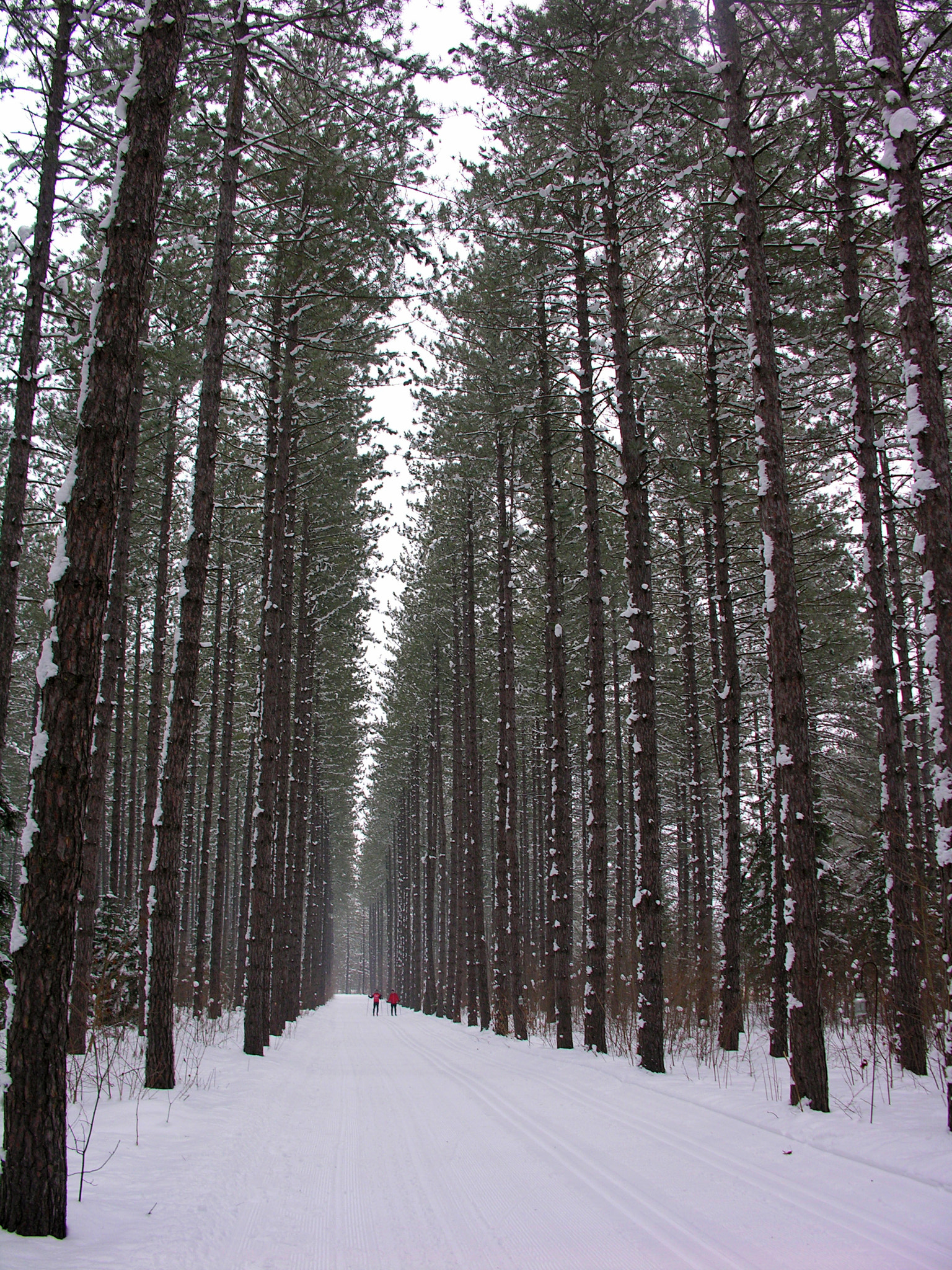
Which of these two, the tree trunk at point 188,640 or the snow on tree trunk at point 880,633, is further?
the snow on tree trunk at point 880,633

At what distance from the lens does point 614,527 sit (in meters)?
19.4

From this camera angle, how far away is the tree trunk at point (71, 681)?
3855 millimetres

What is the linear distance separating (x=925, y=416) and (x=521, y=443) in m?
13.3

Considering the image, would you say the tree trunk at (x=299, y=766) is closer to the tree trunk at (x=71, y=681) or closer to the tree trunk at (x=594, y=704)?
the tree trunk at (x=594, y=704)

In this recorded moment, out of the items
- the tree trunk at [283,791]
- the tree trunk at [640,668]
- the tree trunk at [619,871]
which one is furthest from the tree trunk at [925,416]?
the tree trunk at [619,871]

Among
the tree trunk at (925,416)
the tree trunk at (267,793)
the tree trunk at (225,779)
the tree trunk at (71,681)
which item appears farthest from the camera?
the tree trunk at (225,779)

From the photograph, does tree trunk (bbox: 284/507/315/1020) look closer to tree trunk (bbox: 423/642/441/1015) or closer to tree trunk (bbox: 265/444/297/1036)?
tree trunk (bbox: 265/444/297/1036)

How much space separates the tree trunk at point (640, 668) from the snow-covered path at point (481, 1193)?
204 cm

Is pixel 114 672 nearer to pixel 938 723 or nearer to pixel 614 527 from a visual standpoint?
pixel 938 723

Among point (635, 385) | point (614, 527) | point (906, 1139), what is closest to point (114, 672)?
point (635, 385)

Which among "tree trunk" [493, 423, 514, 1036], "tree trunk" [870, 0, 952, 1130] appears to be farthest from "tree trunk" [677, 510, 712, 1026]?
"tree trunk" [870, 0, 952, 1130]

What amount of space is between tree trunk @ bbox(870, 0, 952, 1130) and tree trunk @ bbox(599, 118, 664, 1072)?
4.20 meters

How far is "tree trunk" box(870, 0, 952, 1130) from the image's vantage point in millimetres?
6180

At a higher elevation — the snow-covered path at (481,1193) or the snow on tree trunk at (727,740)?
the snow on tree trunk at (727,740)
